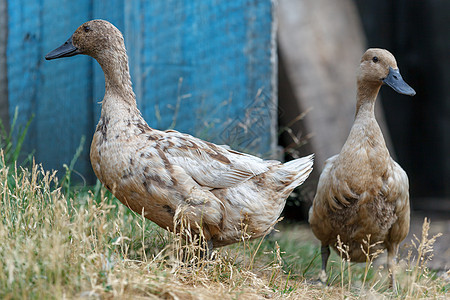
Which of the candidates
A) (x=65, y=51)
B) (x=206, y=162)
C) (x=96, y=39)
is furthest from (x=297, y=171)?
(x=65, y=51)

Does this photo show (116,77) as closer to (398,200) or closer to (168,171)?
(168,171)

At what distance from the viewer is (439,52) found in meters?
7.66

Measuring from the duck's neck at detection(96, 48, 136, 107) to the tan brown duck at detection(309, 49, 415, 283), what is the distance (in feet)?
5.42

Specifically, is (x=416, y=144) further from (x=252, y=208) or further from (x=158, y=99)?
(x=252, y=208)

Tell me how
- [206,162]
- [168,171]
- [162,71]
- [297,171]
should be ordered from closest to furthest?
[168,171], [206,162], [297,171], [162,71]

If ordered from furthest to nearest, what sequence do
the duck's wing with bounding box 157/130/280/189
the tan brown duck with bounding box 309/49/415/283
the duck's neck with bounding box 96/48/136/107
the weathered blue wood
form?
the weathered blue wood
the tan brown duck with bounding box 309/49/415/283
the duck's neck with bounding box 96/48/136/107
the duck's wing with bounding box 157/130/280/189

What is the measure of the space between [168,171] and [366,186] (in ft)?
5.04

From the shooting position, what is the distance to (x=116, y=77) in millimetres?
3352

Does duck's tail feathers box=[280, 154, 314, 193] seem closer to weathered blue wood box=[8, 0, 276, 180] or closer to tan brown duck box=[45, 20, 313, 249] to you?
tan brown duck box=[45, 20, 313, 249]

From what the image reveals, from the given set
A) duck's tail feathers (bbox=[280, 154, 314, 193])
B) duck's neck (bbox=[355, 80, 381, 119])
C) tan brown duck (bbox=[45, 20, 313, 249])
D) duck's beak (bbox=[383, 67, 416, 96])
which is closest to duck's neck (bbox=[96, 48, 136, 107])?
tan brown duck (bbox=[45, 20, 313, 249])

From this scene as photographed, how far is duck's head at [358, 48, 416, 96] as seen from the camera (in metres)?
3.93

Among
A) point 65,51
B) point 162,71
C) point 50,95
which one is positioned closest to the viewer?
A: point 65,51

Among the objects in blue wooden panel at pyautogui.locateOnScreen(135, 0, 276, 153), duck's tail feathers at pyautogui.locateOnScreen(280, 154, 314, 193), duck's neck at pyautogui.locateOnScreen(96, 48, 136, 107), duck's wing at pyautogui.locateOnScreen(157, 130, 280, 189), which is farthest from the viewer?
blue wooden panel at pyautogui.locateOnScreen(135, 0, 276, 153)

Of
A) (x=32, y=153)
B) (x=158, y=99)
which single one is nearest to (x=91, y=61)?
(x=158, y=99)
